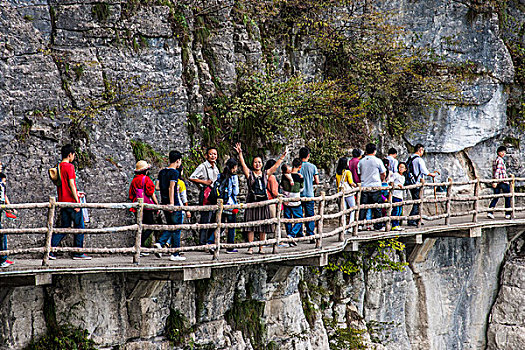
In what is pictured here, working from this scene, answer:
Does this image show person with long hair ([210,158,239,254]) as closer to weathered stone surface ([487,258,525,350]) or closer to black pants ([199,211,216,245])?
black pants ([199,211,216,245])

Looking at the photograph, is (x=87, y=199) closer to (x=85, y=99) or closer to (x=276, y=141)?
(x=85, y=99)

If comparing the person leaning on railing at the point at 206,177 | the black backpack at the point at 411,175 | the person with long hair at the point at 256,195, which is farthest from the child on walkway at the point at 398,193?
the person leaning on railing at the point at 206,177

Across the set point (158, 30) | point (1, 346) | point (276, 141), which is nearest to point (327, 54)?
point (276, 141)

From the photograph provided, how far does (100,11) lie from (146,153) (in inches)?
116

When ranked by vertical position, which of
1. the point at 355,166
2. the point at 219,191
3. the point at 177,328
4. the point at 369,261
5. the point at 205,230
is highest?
the point at 355,166

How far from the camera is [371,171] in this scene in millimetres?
14023

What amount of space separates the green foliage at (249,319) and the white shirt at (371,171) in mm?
3488

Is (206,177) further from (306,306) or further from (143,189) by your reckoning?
(306,306)

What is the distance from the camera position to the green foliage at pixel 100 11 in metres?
12.9

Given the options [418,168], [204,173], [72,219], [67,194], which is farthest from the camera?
[418,168]

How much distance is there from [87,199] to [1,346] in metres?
2.95

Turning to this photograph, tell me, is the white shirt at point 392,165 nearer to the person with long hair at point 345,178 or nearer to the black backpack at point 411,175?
the black backpack at point 411,175

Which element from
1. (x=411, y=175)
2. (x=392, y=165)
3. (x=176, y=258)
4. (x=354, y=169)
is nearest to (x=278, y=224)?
(x=176, y=258)

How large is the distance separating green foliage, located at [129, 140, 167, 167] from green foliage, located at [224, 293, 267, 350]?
324cm
